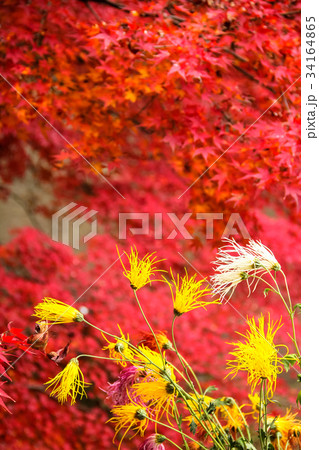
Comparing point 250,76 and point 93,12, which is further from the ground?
point 93,12

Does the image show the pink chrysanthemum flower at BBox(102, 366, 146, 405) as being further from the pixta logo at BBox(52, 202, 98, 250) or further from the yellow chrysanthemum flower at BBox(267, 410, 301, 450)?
the pixta logo at BBox(52, 202, 98, 250)

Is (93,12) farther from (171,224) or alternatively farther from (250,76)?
(171,224)

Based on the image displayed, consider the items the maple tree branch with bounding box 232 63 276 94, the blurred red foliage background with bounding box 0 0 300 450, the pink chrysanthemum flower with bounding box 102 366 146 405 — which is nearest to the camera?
the pink chrysanthemum flower with bounding box 102 366 146 405

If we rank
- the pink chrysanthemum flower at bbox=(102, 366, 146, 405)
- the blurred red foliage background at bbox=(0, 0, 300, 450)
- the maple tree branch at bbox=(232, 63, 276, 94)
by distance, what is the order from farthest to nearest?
the maple tree branch at bbox=(232, 63, 276, 94) → the blurred red foliage background at bbox=(0, 0, 300, 450) → the pink chrysanthemum flower at bbox=(102, 366, 146, 405)

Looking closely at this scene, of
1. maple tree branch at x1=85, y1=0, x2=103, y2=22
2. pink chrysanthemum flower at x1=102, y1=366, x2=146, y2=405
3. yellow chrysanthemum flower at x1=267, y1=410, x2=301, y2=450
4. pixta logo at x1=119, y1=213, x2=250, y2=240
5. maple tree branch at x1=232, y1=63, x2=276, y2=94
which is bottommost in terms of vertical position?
yellow chrysanthemum flower at x1=267, y1=410, x2=301, y2=450

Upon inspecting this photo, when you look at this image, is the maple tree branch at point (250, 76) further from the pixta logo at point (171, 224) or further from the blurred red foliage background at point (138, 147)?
the pixta logo at point (171, 224)

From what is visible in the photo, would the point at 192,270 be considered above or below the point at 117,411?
below

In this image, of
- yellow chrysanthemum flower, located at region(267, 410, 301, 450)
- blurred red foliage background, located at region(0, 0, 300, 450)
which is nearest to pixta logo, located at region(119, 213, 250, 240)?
blurred red foliage background, located at region(0, 0, 300, 450)

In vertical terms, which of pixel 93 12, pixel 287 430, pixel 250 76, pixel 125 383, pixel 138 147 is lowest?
pixel 287 430

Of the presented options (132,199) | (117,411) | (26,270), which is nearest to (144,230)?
(132,199)

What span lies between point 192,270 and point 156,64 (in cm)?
64

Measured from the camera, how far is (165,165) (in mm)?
1650

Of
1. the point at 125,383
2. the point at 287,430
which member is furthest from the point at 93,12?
the point at 287,430
